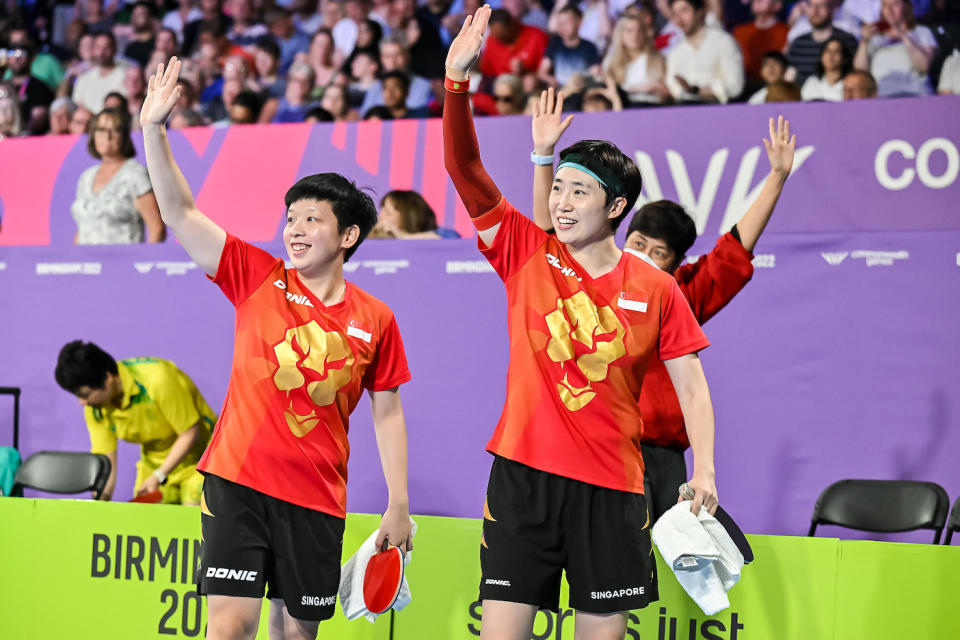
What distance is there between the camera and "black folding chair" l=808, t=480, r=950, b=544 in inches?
189

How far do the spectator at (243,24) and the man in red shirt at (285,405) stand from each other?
6.90m

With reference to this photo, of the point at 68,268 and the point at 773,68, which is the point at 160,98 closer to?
the point at 68,268

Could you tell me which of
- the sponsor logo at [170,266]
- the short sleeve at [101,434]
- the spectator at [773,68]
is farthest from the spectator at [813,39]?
the short sleeve at [101,434]

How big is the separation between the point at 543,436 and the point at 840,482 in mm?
2658

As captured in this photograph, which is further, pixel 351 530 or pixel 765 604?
pixel 351 530

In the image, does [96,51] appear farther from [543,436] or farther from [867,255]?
[543,436]

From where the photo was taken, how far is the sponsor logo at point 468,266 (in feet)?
20.7

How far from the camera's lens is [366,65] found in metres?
8.92

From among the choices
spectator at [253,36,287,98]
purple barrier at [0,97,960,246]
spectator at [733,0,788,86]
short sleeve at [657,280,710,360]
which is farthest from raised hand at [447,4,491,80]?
spectator at [253,36,287,98]

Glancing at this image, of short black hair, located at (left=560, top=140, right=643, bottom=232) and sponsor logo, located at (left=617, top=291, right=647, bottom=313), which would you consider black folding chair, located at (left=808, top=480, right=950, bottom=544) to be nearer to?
sponsor logo, located at (left=617, top=291, right=647, bottom=313)

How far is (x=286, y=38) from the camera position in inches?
390

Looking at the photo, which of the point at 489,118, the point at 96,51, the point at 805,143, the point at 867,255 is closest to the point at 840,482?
the point at 867,255

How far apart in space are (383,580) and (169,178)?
145 cm

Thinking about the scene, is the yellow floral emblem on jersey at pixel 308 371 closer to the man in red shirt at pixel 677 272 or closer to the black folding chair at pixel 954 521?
the man in red shirt at pixel 677 272
